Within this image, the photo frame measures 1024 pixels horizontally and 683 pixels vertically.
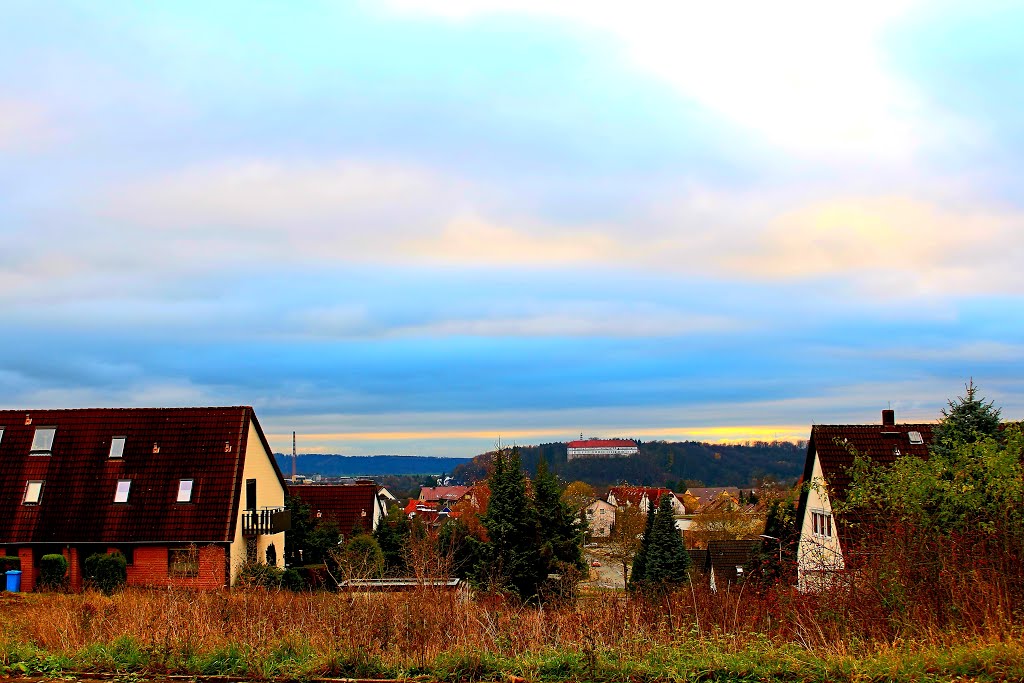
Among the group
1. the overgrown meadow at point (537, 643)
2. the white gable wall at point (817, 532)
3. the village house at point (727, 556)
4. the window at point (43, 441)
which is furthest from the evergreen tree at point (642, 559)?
the overgrown meadow at point (537, 643)

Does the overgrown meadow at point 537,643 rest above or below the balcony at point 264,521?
above

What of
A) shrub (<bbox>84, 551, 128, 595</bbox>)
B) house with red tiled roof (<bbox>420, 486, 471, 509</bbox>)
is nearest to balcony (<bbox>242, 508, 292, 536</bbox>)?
shrub (<bbox>84, 551, 128, 595</bbox>)

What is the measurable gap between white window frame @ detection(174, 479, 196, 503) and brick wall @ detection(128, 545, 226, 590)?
187 cm

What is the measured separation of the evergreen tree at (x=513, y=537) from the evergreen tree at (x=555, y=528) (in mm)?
318

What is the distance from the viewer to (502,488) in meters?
34.8

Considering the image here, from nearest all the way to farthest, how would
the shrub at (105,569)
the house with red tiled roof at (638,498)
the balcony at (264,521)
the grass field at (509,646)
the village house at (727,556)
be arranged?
the grass field at (509,646) → the shrub at (105,569) → the balcony at (264,521) → the village house at (727,556) → the house with red tiled roof at (638,498)

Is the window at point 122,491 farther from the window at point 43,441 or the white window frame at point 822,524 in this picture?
the white window frame at point 822,524

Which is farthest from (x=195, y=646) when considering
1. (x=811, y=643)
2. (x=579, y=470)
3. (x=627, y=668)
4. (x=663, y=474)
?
(x=663, y=474)

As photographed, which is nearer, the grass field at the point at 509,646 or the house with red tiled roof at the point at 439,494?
the grass field at the point at 509,646

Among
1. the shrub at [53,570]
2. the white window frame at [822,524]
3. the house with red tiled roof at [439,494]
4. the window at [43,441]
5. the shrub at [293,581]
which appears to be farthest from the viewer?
the house with red tiled roof at [439,494]

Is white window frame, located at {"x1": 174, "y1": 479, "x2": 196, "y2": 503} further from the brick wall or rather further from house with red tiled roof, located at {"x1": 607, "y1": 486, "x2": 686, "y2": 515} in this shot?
house with red tiled roof, located at {"x1": 607, "y1": 486, "x2": 686, "y2": 515}

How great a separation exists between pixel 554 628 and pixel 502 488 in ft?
75.6

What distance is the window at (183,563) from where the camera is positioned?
31413 mm

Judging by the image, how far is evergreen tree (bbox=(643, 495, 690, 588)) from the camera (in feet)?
173
